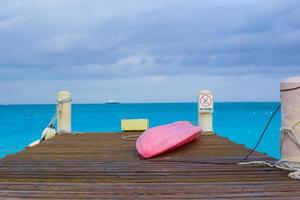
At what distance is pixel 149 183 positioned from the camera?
3.28 metres

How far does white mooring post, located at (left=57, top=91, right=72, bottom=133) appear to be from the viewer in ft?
25.1

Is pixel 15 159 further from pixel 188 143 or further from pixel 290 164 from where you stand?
pixel 290 164

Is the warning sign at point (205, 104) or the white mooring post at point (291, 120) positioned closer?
the white mooring post at point (291, 120)

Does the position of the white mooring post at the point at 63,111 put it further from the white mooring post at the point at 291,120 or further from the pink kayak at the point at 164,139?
the white mooring post at the point at 291,120

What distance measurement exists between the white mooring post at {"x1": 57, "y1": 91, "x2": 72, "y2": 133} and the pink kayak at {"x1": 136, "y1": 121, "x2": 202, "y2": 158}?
7.82 ft

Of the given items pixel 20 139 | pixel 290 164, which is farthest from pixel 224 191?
pixel 20 139

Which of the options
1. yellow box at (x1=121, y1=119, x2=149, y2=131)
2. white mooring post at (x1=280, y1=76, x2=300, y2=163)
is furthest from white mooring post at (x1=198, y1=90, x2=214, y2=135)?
white mooring post at (x1=280, y1=76, x2=300, y2=163)

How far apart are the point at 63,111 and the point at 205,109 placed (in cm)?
234

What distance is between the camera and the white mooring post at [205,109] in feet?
24.2

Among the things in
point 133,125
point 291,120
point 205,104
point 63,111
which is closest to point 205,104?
point 205,104

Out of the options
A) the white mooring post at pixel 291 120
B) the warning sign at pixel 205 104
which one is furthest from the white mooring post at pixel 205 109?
the white mooring post at pixel 291 120

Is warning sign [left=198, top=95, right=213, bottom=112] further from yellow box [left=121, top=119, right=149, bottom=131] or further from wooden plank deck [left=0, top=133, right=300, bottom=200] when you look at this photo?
wooden plank deck [left=0, top=133, right=300, bottom=200]

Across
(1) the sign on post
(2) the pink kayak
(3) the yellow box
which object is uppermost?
(1) the sign on post

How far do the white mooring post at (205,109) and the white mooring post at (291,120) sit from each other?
11.4 feet
